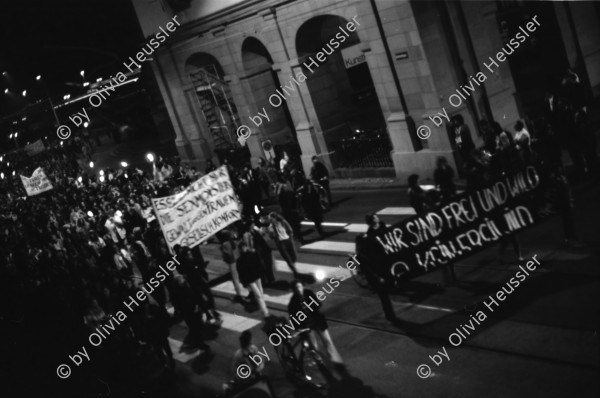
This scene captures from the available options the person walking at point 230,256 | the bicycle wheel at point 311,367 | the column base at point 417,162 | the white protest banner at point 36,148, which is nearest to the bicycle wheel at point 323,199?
the column base at point 417,162

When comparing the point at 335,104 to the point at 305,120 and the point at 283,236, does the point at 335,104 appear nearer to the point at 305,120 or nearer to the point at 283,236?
the point at 305,120

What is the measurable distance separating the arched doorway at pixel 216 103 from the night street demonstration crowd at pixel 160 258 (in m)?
4.58

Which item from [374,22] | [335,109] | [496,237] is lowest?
[496,237]

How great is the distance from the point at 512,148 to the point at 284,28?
11.6m

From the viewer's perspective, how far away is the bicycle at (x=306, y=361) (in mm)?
10594

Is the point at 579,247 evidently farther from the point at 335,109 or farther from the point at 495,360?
the point at 335,109

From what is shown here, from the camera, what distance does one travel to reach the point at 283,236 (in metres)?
15.1

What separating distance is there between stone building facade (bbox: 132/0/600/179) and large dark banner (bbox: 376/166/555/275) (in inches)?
340

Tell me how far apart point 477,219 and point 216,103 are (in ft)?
73.4

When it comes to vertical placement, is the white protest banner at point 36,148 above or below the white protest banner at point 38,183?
above

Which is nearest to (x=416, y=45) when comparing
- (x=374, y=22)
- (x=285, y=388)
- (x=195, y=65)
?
(x=374, y=22)

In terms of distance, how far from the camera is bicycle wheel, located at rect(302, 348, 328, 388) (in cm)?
1059

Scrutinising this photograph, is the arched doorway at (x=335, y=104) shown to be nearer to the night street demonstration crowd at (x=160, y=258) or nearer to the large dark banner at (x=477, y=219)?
the night street demonstration crowd at (x=160, y=258)

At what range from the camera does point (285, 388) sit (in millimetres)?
10758
